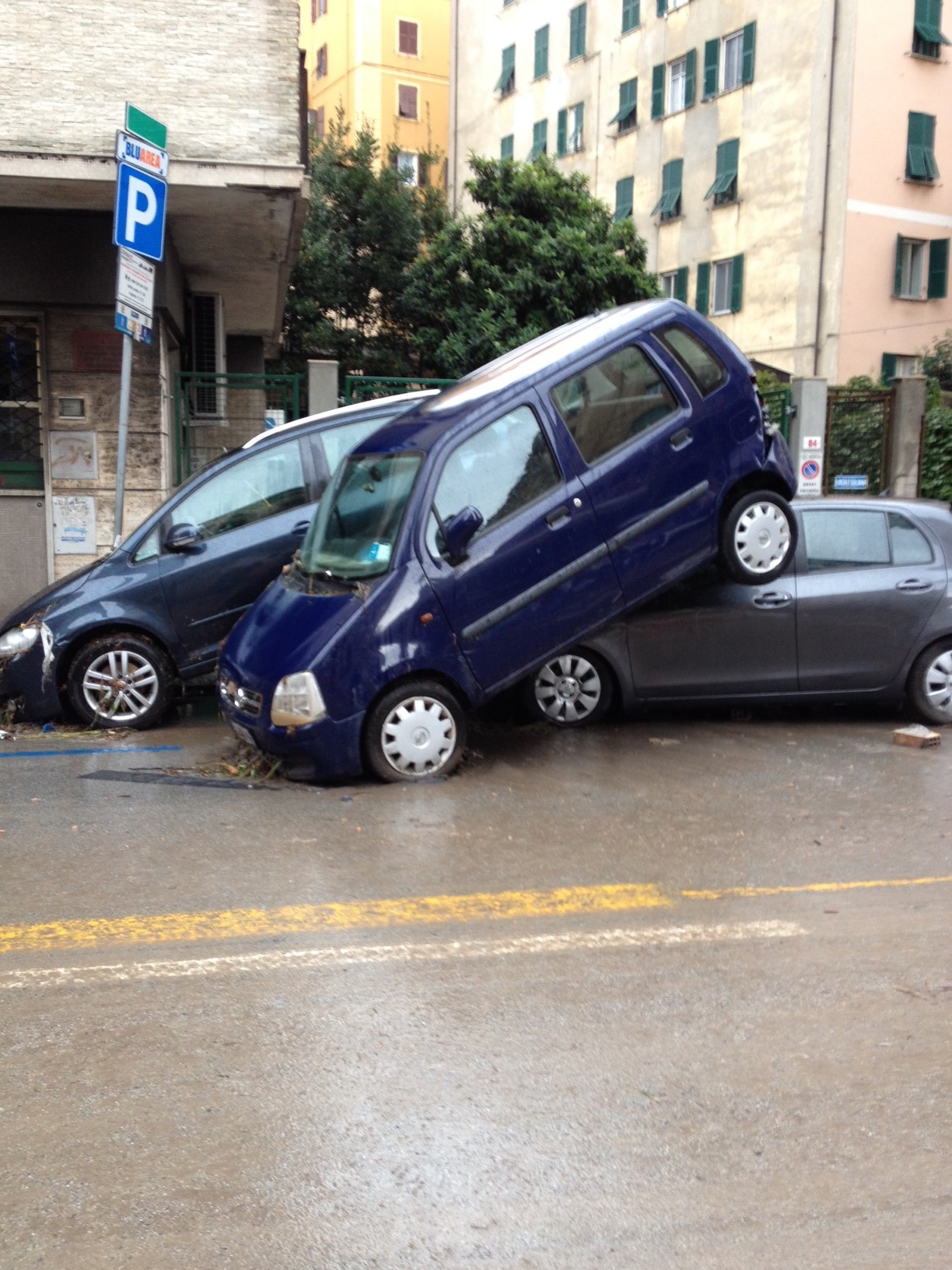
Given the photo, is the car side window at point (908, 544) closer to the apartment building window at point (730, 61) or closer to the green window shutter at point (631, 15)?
the apartment building window at point (730, 61)

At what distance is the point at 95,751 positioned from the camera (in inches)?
320

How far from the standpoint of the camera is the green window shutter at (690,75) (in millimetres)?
30750

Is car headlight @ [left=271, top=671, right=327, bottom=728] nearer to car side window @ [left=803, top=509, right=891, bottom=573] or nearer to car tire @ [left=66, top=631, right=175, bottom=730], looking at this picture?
car tire @ [left=66, top=631, right=175, bottom=730]

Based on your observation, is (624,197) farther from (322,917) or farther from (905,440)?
(322,917)

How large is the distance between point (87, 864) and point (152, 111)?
7898 mm

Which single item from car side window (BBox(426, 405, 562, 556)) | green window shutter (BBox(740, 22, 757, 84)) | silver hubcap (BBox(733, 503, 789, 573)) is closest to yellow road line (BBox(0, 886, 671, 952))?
car side window (BBox(426, 405, 562, 556))

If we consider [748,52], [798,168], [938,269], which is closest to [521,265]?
[798,168]

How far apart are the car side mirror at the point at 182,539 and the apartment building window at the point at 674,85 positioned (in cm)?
2606

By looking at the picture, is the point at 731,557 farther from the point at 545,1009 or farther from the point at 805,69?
the point at 805,69

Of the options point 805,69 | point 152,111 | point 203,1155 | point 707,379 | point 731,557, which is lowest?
point 203,1155

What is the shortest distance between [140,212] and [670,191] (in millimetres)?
24609

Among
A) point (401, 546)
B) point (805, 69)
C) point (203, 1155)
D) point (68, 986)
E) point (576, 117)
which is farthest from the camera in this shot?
point (576, 117)

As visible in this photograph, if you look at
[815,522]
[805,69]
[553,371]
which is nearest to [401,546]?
[553,371]

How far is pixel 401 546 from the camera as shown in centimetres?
711
